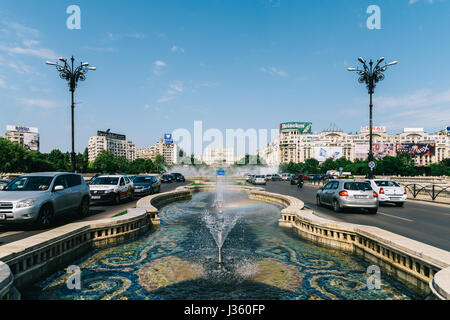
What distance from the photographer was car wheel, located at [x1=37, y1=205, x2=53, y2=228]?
8977mm

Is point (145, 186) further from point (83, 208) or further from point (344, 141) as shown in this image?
point (344, 141)

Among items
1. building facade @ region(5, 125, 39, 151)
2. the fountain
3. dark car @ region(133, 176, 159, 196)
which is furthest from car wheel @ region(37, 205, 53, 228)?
building facade @ region(5, 125, 39, 151)

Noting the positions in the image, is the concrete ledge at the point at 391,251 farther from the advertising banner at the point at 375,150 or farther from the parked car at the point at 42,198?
the advertising banner at the point at 375,150

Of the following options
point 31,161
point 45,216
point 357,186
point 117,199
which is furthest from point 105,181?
point 31,161

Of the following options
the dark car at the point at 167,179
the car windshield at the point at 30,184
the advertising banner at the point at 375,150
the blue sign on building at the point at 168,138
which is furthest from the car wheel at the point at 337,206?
the advertising banner at the point at 375,150

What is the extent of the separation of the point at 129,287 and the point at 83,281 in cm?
102

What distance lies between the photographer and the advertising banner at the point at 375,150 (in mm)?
121438

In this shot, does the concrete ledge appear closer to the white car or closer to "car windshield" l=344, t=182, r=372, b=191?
"car windshield" l=344, t=182, r=372, b=191

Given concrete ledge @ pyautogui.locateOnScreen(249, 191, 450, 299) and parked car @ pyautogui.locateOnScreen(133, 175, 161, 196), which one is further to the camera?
parked car @ pyautogui.locateOnScreen(133, 175, 161, 196)

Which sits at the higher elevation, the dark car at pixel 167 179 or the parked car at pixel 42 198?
the parked car at pixel 42 198
